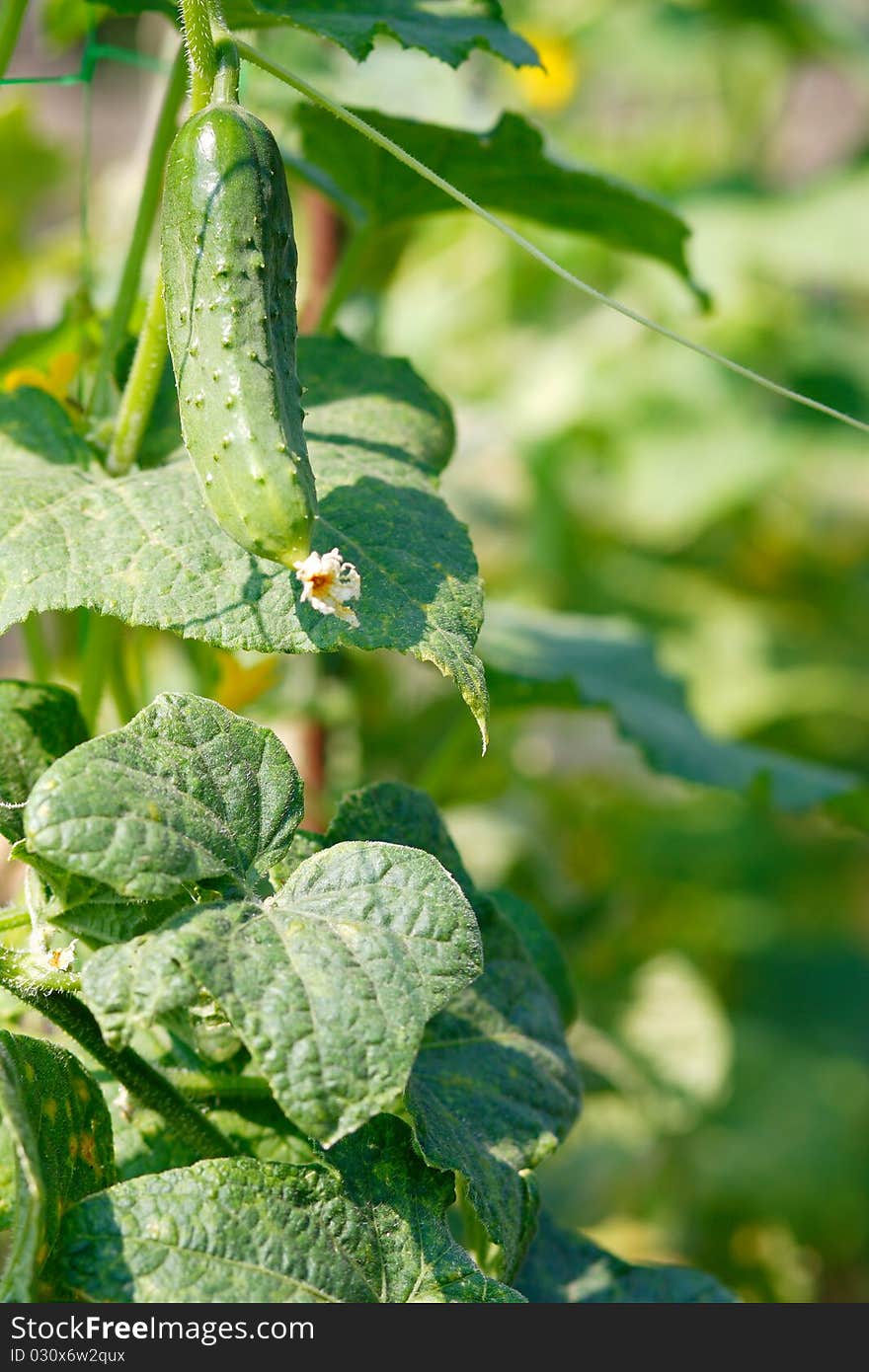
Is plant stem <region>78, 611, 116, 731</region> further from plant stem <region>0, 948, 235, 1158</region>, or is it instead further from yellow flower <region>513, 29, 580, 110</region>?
yellow flower <region>513, 29, 580, 110</region>

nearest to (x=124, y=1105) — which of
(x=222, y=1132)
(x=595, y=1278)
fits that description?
(x=222, y=1132)

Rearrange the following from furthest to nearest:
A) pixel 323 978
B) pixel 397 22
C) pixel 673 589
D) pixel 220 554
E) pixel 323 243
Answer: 1. pixel 673 589
2. pixel 323 243
3. pixel 397 22
4. pixel 220 554
5. pixel 323 978

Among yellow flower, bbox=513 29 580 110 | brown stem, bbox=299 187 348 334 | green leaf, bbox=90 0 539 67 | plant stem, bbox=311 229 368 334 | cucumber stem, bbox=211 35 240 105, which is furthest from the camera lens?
yellow flower, bbox=513 29 580 110

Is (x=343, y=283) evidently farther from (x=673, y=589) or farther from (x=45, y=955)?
(x=673, y=589)

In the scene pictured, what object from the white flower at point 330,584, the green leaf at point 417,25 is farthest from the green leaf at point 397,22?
the white flower at point 330,584

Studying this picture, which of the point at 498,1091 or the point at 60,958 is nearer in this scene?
the point at 60,958

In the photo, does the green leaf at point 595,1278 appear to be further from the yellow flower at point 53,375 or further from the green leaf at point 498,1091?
the yellow flower at point 53,375

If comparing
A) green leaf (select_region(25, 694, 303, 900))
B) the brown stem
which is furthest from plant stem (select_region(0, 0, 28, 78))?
the brown stem
